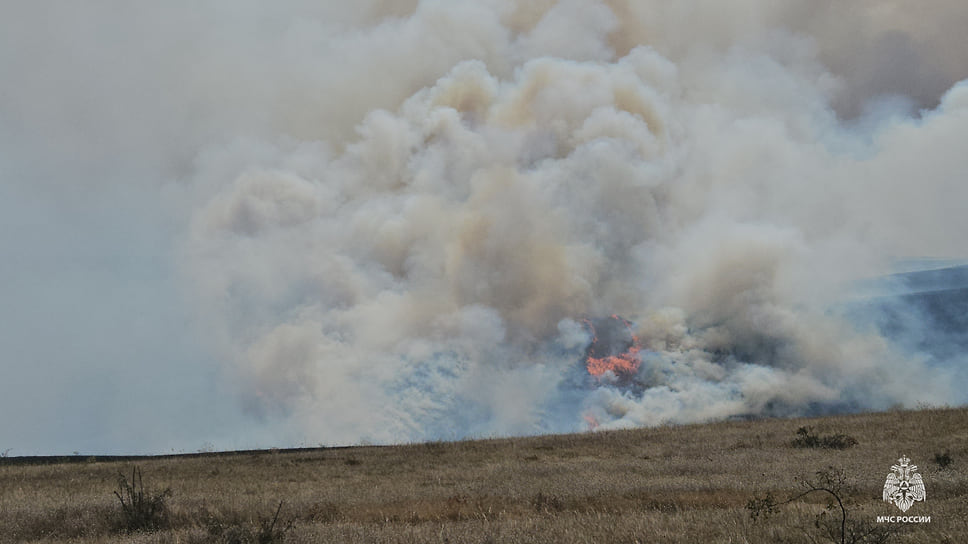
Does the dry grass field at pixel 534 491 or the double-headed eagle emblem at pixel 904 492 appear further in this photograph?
the double-headed eagle emblem at pixel 904 492

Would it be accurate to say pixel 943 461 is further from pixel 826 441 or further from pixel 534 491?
pixel 534 491

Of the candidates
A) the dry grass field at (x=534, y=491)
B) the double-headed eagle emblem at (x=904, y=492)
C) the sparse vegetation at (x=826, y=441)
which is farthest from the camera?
the sparse vegetation at (x=826, y=441)

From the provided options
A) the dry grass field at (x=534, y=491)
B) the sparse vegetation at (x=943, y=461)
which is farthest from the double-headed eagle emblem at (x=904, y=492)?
the sparse vegetation at (x=943, y=461)

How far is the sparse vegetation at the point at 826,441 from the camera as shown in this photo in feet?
69.8

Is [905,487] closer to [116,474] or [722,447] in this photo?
[722,447]

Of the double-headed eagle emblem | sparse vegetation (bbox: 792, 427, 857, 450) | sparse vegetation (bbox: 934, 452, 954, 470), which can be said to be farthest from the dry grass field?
sparse vegetation (bbox: 792, 427, 857, 450)

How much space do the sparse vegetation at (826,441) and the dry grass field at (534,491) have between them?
37cm

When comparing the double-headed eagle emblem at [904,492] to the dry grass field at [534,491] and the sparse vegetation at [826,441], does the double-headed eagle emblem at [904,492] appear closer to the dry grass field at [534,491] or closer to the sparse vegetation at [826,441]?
the dry grass field at [534,491]

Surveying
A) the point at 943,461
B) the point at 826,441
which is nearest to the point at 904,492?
the point at 943,461

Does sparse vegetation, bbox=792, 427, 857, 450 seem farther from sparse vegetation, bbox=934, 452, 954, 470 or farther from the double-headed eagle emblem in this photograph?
the double-headed eagle emblem

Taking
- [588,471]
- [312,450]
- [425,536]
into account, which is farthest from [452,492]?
[312,450]

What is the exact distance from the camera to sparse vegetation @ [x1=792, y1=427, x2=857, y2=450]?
21266 millimetres

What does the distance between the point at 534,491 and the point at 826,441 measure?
46.4ft

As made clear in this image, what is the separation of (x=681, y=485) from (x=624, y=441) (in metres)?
14.0
